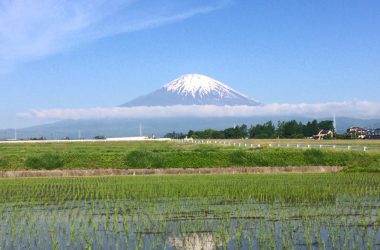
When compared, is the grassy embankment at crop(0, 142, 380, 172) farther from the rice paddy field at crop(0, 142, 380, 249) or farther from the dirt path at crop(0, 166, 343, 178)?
the rice paddy field at crop(0, 142, 380, 249)

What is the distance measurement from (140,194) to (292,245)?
9.63 metres

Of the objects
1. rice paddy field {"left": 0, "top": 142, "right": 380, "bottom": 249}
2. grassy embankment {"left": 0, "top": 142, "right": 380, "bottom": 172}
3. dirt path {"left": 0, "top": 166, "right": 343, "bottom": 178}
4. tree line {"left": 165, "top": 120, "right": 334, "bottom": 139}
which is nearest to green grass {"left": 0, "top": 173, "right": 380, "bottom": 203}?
rice paddy field {"left": 0, "top": 142, "right": 380, "bottom": 249}

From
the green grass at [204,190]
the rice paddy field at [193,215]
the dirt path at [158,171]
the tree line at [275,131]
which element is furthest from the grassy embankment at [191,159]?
the tree line at [275,131]

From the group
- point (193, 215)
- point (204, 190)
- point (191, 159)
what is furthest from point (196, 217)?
point (191, 159)

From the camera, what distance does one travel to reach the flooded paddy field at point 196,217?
10.5 m

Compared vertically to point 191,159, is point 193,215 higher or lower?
lower

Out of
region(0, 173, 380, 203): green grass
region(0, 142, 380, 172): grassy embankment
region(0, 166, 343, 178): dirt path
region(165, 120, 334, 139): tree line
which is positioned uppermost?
region(165, 120, 334, 139): tree line

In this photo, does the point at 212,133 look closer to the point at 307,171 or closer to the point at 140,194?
the point at 307,171

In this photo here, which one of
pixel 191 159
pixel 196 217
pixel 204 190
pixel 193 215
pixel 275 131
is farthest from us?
pixel 275 131

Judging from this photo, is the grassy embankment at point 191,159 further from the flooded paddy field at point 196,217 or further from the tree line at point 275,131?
the tree line at point 275,131

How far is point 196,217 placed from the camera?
13258 millimetres

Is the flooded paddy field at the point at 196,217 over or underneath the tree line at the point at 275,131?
underneath

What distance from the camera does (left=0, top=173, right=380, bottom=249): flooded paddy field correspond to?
10461 millimetres

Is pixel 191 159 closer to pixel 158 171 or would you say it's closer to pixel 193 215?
pixel 158 171
